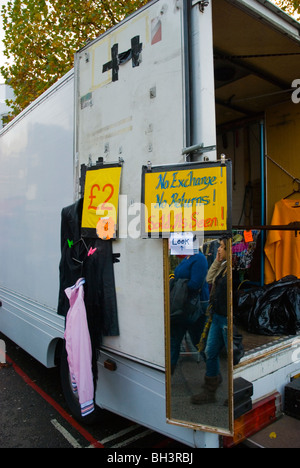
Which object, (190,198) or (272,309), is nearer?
(190,198)

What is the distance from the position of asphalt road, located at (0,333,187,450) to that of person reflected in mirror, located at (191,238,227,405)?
121cm

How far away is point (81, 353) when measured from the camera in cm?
268

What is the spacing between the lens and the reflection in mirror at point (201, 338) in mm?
2080

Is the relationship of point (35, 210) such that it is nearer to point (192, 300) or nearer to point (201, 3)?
point (192, 300)

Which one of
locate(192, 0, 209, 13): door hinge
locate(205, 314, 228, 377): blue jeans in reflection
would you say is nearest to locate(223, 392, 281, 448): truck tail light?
locate(205, 314, 228, 377): blue jeans in reflection

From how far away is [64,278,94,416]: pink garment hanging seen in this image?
2.66 m

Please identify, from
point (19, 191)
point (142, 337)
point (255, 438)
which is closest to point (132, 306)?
point (142, 337)

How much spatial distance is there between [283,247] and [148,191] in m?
3.01

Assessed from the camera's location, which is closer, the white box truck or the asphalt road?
the white box truck

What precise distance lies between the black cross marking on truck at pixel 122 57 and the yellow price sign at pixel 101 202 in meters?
0.74

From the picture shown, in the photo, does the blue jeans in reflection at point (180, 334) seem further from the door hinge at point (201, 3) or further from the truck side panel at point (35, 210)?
the door hinge at point (201, 3)

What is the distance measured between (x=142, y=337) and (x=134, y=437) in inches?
57.2

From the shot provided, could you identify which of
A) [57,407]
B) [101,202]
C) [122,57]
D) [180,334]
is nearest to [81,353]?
Result: [180,334]

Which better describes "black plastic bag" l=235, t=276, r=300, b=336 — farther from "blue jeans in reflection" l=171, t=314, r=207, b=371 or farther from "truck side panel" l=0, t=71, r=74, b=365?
"truck side panel" l=0, t=71, r=74, b=365
